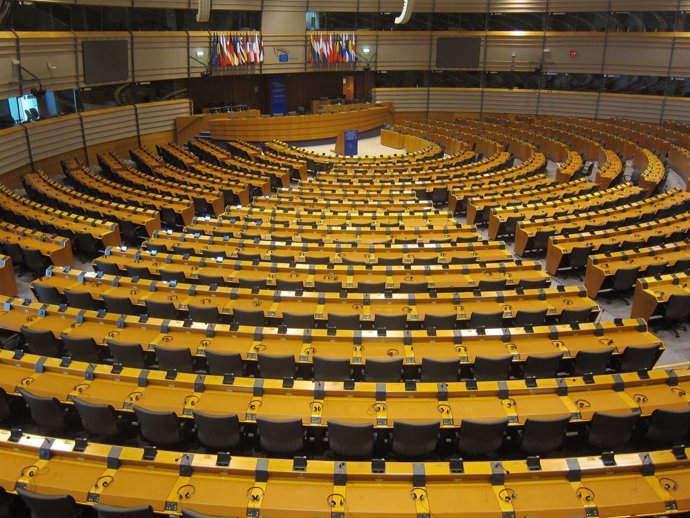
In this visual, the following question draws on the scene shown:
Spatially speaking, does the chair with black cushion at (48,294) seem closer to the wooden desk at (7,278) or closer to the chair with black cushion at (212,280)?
the wooden desk at (7,278)

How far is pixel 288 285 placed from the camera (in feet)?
33.1

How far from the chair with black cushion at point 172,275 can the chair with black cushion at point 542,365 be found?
6.20 meters

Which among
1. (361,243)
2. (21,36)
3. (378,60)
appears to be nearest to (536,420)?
(361,243)

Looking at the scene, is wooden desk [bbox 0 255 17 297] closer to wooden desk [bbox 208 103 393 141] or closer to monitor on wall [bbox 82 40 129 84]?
monitor on wall [bbox 82 40 129 84]

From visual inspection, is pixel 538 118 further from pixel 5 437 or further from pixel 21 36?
pixel 5 437

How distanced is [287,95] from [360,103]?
4137 mm

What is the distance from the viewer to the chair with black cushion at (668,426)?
635 centimetres

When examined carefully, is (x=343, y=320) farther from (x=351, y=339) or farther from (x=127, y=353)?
(x=127, y=353)

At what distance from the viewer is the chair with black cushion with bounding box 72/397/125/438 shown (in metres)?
6.47

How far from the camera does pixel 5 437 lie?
19.6 ft

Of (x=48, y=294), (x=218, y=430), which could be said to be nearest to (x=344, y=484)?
(x=218, y=430)

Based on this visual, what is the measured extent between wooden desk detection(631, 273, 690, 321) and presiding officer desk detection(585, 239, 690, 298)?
673 mm

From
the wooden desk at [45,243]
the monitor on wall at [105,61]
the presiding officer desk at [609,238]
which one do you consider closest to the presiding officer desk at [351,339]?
the wooden desk at [45,243]

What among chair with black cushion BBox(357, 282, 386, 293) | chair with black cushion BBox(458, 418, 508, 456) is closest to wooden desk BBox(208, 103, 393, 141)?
chair with black cushion BBox(357, 282, 386, 293)
